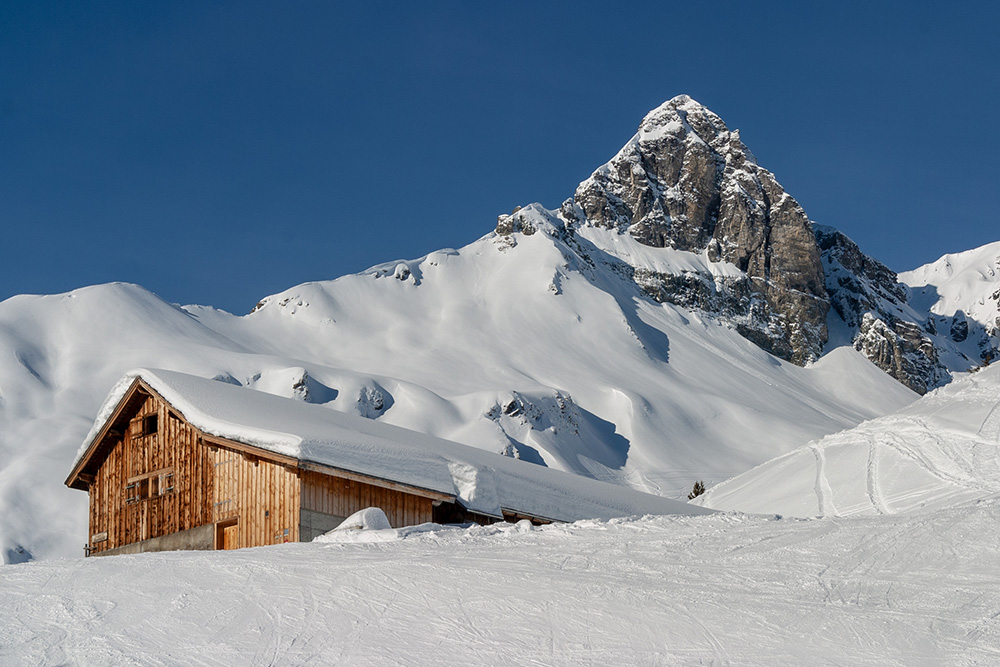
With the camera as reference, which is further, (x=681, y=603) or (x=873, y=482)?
(x=873, y=482)

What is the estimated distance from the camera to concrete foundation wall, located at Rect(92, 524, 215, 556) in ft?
62.8

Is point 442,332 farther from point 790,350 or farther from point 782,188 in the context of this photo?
point 782,188

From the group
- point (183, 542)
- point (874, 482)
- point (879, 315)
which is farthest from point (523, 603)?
point (879, 315)

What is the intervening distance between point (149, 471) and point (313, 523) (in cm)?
459

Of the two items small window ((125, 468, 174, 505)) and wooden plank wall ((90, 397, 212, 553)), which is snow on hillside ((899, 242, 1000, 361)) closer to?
wooden plank wall ((90, 397, 212, 553))

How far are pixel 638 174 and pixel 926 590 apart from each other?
11146 cm

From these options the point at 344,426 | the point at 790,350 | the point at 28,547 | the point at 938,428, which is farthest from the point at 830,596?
the point at 790,350

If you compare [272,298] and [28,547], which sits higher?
[272,298]

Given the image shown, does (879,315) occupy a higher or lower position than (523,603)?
higher

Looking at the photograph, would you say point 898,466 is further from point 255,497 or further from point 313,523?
point 255,497

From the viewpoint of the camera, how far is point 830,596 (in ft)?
35.4

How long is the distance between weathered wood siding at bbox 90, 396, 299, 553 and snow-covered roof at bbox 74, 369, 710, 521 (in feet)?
1.96

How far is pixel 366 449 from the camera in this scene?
18.6 m

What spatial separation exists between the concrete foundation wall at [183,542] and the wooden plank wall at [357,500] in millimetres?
2287
